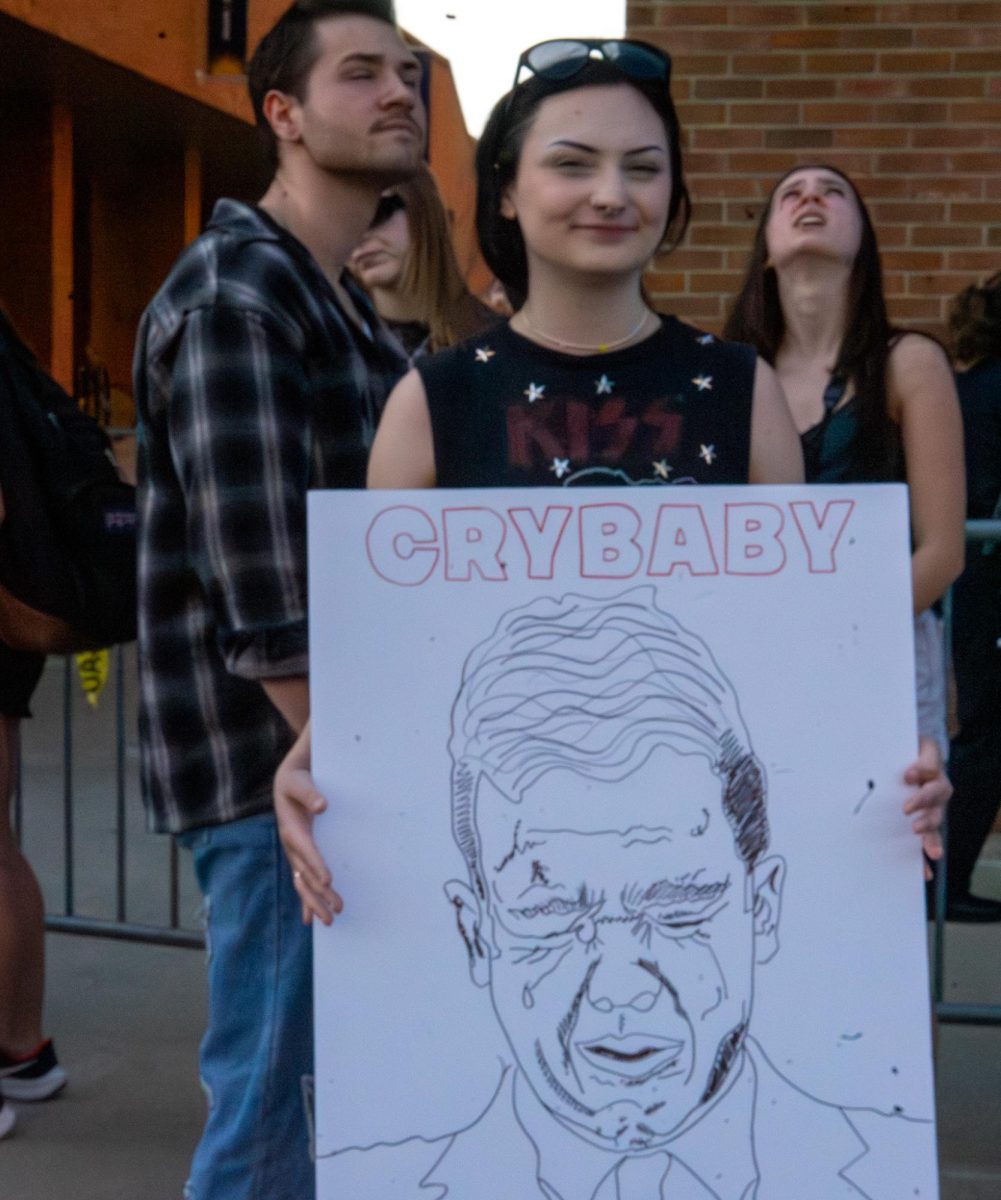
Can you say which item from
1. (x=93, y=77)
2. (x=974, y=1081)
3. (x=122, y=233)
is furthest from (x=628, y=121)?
(x=122, y=233)

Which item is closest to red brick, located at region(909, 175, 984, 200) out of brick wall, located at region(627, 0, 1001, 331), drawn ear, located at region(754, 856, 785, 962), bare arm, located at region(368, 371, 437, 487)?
brick wall, located at region(627, 0, 1001, 331)

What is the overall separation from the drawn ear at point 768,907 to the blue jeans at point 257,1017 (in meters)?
0.73

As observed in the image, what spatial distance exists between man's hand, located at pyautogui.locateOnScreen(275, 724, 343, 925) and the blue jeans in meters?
0.42

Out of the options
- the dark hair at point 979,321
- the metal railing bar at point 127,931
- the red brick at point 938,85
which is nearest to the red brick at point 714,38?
the red brick at point 938,85

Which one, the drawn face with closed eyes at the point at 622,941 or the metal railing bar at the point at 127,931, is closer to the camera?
the drawn face with closed eyes at the point at 622,941

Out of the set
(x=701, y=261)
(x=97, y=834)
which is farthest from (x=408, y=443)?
(x=97, y=834)

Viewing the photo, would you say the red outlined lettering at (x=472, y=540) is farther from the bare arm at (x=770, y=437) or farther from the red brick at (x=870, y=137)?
the red brick at (x=870, y=137)

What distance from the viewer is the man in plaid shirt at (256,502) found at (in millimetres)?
2176

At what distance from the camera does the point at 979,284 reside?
5684 millimetres

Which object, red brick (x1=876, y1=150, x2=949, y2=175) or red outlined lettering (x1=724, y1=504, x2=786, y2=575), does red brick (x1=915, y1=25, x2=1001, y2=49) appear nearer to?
red brick (x1=876, y1=150, x2=949, y2=175)

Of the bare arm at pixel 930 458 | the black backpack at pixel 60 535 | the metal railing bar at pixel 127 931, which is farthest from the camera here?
the metal railing bar at pixel 127 931

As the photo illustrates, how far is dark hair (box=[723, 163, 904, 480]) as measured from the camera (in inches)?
119

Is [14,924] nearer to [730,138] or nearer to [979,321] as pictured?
[979,321]

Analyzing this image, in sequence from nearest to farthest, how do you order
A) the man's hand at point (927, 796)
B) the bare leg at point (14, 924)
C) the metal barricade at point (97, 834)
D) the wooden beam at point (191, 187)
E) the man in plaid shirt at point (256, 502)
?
the man's hand at point (927, 796) < the man in plaid shirt at point (256, 502) < the bare leg at point (14, 924) < the metal barricade at point (97, 834) < the wooden beam at point (191, 187)
